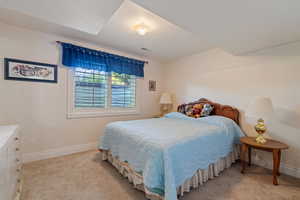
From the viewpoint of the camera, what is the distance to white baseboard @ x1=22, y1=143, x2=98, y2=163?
2.41m

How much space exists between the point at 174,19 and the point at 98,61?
2.06 metres

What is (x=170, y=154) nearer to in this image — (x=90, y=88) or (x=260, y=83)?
(x=260, y=83)

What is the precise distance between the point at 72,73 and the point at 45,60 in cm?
49

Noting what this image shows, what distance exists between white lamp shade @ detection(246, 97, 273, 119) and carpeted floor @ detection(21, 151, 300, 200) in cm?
97

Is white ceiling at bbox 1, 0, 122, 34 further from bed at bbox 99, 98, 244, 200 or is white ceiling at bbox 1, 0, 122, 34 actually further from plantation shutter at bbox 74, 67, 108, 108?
bed at bbox 99, 98, 244, 200

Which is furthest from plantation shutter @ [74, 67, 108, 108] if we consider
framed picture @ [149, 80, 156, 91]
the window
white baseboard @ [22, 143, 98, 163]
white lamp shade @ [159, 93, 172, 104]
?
white lamp shade @ [159, 93, 172, 104]

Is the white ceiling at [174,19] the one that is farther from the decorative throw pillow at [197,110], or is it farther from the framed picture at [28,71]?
the decorative throw pillow at [197,110]

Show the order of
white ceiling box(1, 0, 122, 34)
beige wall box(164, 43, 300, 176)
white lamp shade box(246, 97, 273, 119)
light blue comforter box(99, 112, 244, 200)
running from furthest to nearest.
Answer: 1. beige wall box(164, 43, 300, 176)
2. white lamp shade box(246, 97, 273, 119)
3. white ceiling box(1, 0, 122, 34)
4. light blue comforter box(99, 112, 244, 200)

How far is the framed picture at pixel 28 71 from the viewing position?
224 centimetres

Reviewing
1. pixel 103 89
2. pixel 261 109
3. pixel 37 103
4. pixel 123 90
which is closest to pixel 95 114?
pixel 103 89

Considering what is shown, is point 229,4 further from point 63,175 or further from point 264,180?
point 63,175

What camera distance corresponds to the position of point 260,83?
2502 millimetres

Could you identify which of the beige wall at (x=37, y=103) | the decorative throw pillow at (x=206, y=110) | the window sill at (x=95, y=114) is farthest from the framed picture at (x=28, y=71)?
the decorative throw pillow at (x=206, y=110)

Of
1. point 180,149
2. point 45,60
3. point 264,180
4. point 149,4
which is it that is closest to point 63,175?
point 180,149
